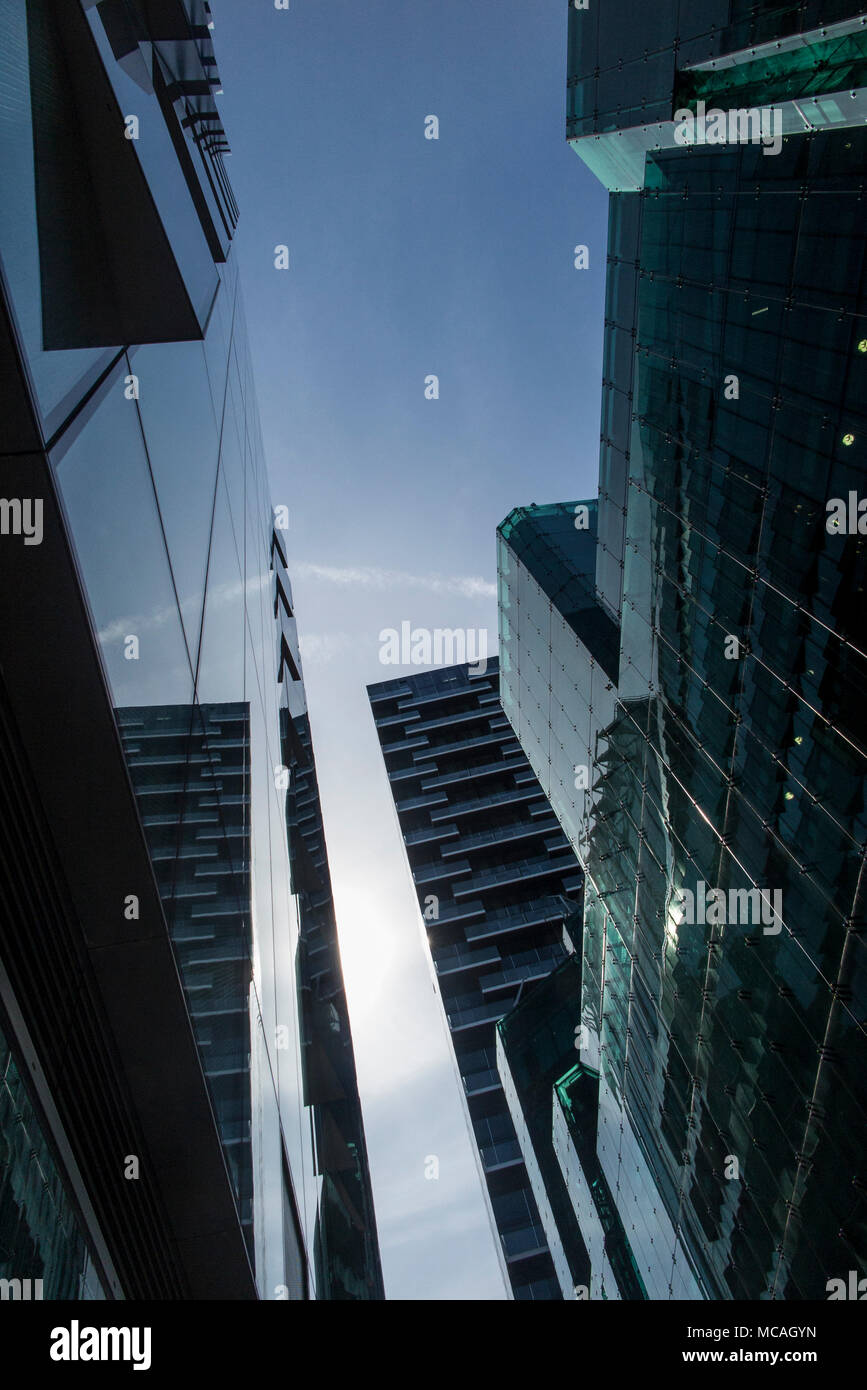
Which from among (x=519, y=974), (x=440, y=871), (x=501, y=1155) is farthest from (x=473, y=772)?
(x=501, y=1155)

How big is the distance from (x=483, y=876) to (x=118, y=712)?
52.6 metres

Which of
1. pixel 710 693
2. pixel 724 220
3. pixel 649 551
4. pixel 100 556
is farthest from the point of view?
pixel 649 551

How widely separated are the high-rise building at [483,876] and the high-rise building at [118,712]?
128 ft

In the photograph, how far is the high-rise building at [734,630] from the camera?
31.3 feet

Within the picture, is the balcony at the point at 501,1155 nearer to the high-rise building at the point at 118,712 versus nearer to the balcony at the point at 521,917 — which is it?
the balcony at the point at 521,917

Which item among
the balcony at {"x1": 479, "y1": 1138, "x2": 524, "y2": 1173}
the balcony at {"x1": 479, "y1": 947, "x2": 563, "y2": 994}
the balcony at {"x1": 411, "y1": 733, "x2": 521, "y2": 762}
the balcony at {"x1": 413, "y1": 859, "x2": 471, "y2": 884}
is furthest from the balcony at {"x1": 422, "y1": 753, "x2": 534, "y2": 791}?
the balcony at {"x1": 479, "y1": 1138, "x2": 524, "y2": 1173}

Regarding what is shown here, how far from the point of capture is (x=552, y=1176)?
1465 inches

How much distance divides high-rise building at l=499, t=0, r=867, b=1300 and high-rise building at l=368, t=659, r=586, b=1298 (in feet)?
87.8

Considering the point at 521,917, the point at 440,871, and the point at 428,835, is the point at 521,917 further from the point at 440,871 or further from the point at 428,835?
the point at 428,835

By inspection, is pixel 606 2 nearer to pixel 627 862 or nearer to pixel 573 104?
pixel 573 104

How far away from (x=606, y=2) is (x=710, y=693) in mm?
14577

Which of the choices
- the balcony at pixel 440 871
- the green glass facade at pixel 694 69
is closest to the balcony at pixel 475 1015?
the balcony at pixel 440 871

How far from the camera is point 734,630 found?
12.7m
